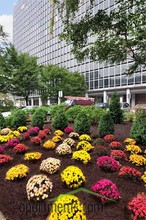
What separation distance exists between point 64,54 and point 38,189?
204 feet

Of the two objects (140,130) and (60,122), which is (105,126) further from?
(60,122)

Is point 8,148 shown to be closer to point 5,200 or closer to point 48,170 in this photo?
point 48,170

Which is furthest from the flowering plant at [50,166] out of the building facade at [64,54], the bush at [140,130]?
the building facade at [64,54]

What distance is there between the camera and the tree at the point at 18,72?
32031mm

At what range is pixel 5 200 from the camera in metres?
4.82

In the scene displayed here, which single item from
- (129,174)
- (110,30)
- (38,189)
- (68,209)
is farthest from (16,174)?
(110,30)

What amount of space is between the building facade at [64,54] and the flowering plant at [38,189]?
20.5 meters

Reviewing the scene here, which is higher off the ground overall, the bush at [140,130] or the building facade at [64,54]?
the building facade at [64,54]

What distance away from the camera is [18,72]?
105 feet

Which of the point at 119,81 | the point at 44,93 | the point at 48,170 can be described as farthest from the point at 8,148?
the point at 119,81

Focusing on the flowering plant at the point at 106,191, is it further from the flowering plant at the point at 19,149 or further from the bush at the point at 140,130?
the bush at the point at 140,130

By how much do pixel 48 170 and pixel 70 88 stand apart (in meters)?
40.7

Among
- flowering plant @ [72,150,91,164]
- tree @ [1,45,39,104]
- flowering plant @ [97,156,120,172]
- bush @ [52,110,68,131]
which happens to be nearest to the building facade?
tree @ [1,45,39,104]

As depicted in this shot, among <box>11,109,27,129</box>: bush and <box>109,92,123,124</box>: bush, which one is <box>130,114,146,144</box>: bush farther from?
<box>11,109,27,129</box>: bush
